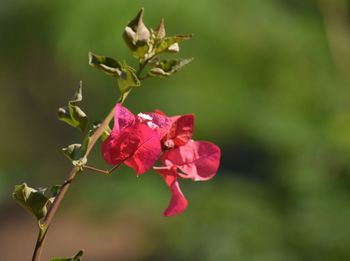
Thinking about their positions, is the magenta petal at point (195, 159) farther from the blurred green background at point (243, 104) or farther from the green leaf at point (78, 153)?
the blurred green background at point (243, 104)

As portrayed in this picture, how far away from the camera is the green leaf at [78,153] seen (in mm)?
516

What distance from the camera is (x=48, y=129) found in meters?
6.38

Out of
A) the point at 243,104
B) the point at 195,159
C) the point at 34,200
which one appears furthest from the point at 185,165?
the point at 243,104

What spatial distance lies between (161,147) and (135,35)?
83 millimetres

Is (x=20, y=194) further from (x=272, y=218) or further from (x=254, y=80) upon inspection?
(x=254, y=80)

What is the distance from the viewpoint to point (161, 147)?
57cm

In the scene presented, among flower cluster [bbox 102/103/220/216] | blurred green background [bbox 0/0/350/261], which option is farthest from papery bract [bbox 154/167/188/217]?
blurred green background [bbox 0/0/350/261]

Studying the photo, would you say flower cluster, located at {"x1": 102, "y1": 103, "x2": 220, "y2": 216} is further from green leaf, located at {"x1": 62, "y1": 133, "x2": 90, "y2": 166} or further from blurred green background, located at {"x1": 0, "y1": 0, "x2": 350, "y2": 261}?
blurred green background, located at {"x1": 0, "y1": 0, "x2": 350, "y2": 261}

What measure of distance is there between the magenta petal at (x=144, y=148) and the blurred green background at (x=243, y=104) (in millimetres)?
1811

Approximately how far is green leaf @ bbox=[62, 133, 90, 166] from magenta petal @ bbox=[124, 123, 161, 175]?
0.12 feet

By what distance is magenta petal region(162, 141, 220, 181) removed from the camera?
580mm

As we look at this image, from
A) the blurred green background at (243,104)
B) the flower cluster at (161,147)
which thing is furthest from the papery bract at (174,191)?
the blurred green background at (243,104)

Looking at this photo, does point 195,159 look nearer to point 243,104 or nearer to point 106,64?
point 106,64

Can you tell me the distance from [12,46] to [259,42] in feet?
4.61
